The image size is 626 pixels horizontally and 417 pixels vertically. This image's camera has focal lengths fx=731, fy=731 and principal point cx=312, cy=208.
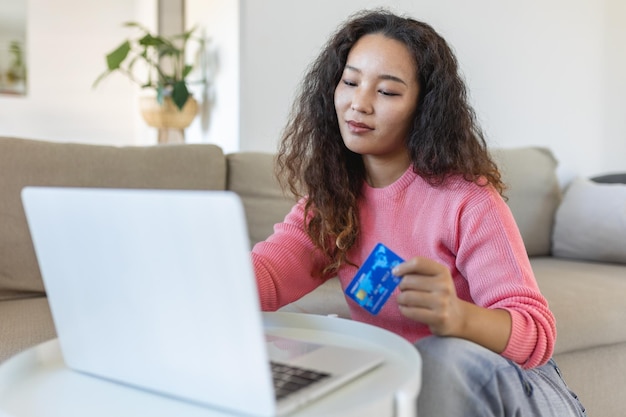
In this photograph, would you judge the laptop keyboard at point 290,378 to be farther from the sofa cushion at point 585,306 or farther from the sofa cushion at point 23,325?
the sofa cushion at point 585,306

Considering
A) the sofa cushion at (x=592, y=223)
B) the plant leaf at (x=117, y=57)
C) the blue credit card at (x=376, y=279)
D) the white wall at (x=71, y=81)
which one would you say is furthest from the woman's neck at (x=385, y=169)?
the white wall at (x=71, y=81)

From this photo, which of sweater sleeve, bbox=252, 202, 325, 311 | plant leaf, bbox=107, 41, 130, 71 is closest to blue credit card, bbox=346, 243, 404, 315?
sweater sleeve, bbox=252, 202, 325, 311

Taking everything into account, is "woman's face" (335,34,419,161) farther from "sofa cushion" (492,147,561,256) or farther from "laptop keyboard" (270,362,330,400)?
"sofa cushion" (492,147,561,256)

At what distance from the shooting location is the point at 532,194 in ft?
7.72

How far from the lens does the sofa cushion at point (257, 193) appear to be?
6.23ft

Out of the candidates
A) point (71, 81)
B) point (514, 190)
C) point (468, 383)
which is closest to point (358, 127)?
point (468, 383)

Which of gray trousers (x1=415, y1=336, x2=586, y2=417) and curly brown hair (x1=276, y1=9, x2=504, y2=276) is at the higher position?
curly brown hair (x1=276, y1=9, x2=504, y2=276)

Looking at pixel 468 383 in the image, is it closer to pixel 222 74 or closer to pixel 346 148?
pixel 346 148

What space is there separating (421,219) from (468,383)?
0.33 metres

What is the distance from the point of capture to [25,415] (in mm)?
680

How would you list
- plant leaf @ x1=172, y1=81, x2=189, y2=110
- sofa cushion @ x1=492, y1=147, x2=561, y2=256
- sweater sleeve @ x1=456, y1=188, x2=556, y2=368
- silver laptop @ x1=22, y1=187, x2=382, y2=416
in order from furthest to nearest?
plant leaf @ x1=172, y1=81, x2=189, y2=110 < sofa cushion @ x1=492, y1=147, x2=561, y2=256 < sweater sleeve @ x1=456, y1=188, x2=556, y2=368 < silver laptop @ x1=22, y1=187, x2=382, y2=416

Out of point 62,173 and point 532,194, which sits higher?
point 62,173

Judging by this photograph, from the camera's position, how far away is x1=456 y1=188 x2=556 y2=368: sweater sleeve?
36.8 inches

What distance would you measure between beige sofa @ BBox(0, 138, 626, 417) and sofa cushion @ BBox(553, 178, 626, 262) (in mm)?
194
